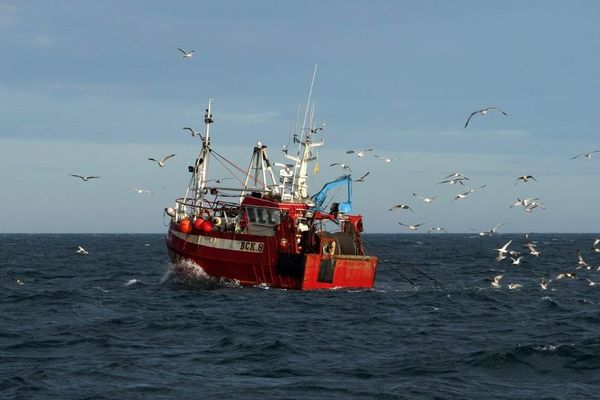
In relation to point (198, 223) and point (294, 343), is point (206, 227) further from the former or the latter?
point (294, 343)

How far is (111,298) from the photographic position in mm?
43562

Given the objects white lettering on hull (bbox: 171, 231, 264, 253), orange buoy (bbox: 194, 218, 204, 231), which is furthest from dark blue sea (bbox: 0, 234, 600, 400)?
orange buoy (bbox: 194, 218, 204, 231)

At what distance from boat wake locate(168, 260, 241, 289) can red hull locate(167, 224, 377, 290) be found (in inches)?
11.2

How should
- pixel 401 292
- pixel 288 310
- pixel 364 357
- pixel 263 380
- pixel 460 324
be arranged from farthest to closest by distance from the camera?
pixel 401 292
pixel 288 310
pixel 460 324
pixel 364 357
pixel 263 380

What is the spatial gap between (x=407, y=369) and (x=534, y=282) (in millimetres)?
36389

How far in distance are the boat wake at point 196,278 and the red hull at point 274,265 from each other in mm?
285

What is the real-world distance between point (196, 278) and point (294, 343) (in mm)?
21603

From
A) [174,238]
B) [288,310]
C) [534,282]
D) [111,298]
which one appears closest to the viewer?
[288,310]

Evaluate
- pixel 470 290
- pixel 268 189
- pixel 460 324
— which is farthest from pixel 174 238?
pixel 460 324

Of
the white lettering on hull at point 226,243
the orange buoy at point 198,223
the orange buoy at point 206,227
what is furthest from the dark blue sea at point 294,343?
the orange buoy at point 198,223

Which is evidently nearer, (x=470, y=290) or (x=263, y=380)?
(x=263, y=380)

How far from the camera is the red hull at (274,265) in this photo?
44969 millimetres

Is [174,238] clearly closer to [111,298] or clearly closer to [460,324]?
[111,298]

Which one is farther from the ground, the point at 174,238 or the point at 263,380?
the point at 174,238
